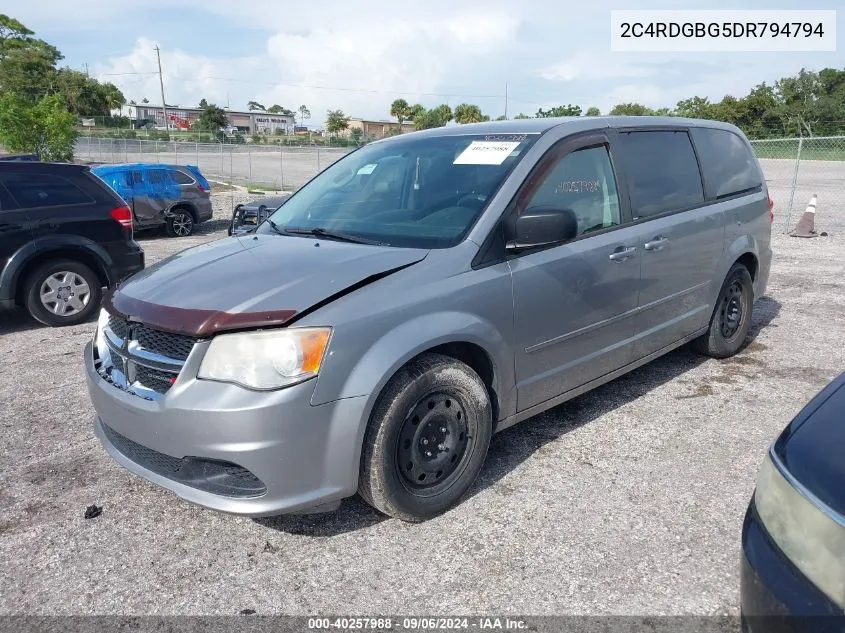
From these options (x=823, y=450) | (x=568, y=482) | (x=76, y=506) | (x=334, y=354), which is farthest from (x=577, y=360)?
(x=76, y=506)

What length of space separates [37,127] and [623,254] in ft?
75.4

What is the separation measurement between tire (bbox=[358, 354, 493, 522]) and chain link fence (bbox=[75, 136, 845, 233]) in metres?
12.5

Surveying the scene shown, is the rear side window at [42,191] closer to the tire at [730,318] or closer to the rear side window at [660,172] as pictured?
the rear side window at [660,172]

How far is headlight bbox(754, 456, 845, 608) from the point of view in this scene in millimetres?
1559

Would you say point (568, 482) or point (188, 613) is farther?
point (568, 482)

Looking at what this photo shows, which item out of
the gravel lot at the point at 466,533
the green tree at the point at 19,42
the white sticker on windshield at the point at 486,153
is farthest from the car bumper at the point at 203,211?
the green tree at the point at 19,42

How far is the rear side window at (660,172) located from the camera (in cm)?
408

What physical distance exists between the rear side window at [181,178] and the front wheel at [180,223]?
2.02 feet

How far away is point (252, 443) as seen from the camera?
2.51 meters

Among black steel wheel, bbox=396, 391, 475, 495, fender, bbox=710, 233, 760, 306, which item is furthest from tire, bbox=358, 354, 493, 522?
fender, bbox=710, 233, 760, 306

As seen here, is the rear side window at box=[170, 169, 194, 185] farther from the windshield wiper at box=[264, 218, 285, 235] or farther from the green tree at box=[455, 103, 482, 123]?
the green tree at box=[455, 103, 482, 123]

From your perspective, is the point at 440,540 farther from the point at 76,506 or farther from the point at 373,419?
the point at 76,506

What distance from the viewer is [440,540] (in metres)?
2.91

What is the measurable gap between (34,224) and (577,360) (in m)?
5.39
